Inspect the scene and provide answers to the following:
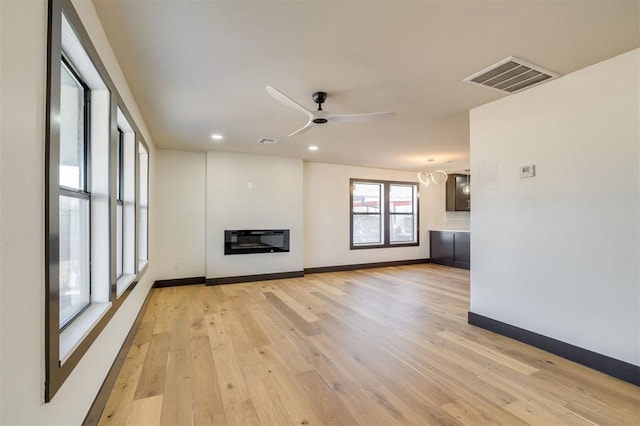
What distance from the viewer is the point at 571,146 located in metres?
2.61

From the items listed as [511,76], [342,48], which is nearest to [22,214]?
[342,48]

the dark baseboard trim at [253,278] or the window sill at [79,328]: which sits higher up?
the window sill at [79,328]

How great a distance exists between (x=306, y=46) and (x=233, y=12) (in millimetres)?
553

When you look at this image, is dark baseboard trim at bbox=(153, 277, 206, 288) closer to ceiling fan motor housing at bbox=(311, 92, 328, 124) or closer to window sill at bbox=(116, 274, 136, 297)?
window sill at bbox=(116, 274, 136, 297)

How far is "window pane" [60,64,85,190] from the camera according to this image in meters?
1.78

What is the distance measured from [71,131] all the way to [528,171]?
12.5 feet

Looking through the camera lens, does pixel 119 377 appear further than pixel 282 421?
Yes

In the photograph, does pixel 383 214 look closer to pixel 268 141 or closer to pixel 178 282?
pixel 268 141

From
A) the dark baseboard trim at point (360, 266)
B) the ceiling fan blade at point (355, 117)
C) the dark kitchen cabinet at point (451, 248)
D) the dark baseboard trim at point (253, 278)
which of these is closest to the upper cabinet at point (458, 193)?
the dark kitchen cabinet at point (451, 248)

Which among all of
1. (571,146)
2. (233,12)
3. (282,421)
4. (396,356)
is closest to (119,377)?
(282,421)

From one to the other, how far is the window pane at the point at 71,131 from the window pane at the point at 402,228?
676 cm

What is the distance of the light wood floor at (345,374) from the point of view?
1.87 m

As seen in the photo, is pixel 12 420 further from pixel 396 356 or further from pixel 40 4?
pixel 396 356

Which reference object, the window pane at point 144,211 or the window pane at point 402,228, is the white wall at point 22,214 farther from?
the window pane at point 402,228
